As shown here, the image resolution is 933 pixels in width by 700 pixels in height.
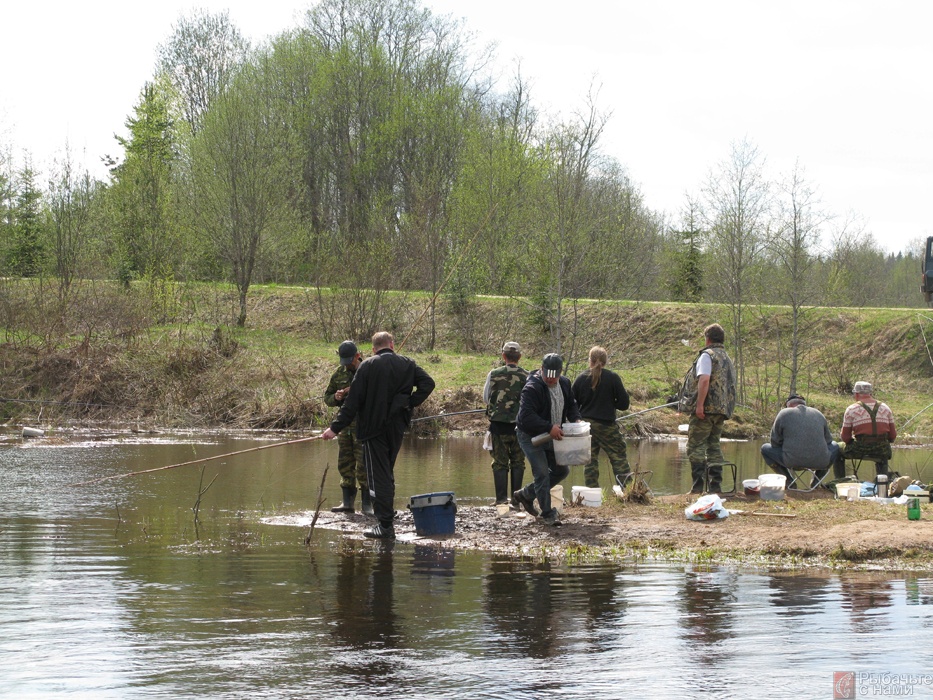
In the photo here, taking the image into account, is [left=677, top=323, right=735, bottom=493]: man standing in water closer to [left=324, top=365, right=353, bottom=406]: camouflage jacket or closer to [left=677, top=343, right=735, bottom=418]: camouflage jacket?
[left=677, top=343, right=735, bottom=418]: camouflage jacket

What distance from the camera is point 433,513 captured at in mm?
11211

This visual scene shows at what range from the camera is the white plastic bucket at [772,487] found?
13250 mm

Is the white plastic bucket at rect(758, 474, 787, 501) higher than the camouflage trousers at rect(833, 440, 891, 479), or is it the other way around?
the camouflage trousers at rect(833, 440, 891, 479)

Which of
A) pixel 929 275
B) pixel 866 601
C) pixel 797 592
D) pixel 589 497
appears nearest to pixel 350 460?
pixel 589 497

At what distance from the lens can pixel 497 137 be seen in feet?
153

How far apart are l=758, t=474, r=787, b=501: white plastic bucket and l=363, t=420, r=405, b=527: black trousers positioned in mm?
4716

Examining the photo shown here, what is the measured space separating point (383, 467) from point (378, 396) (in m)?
0.71

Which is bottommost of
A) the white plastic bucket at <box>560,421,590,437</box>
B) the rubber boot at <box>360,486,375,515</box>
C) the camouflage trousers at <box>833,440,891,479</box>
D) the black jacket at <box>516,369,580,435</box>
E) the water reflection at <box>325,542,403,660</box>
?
the water reflection at <box>325,542,403,660</box>

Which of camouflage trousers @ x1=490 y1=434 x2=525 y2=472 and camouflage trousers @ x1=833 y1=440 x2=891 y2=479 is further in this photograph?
camouflage trousers @ x1=833 y1=440 x2=891 y2=479

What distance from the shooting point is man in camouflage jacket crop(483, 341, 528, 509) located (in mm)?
12914

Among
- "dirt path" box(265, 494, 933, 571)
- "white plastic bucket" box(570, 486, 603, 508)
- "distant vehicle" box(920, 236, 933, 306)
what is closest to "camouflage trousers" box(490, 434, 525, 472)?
"dirt path" box(265, 494, 933, 571)

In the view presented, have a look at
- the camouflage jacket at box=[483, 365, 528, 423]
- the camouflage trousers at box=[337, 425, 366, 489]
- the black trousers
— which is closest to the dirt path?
the black trousers

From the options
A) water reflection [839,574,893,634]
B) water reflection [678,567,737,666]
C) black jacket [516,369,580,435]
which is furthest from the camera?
black jacket [516,369,580,435]

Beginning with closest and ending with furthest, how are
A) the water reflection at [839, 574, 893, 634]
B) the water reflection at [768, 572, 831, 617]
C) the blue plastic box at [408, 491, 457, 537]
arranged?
the water reflection at [839, 574, 893, 634]
the water reflection at [768, 572, 831, 617]
the blue plastic box at [408, 491, 457, 537]
